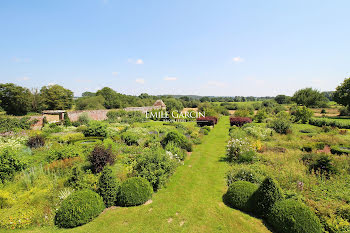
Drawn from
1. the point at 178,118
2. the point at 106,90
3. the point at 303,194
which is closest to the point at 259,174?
the point at 303,194

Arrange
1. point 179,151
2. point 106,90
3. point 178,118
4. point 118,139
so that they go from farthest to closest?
1. point 106,90
2. point 178,118
3. point 118,139
4. point 179,151

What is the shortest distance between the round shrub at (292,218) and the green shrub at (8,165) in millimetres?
8939

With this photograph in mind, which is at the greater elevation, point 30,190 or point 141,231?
point 30,190

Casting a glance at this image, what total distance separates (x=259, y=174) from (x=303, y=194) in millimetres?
1628

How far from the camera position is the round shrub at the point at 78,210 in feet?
14.1

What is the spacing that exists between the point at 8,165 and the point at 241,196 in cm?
841

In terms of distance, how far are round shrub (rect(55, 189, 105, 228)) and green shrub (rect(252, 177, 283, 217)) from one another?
460 centimetres

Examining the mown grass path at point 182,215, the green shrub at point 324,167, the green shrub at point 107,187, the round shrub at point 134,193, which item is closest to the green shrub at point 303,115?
the green shrub at point 324,167

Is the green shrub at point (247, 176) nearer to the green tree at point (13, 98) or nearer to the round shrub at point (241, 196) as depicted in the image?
the round shrub at point (241, 196)

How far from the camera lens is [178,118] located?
30047mm

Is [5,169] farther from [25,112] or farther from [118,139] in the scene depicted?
[25,112]

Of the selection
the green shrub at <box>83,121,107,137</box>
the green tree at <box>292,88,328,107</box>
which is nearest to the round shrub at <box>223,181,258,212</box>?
the green shrub at <box>83,121,107,137</box>

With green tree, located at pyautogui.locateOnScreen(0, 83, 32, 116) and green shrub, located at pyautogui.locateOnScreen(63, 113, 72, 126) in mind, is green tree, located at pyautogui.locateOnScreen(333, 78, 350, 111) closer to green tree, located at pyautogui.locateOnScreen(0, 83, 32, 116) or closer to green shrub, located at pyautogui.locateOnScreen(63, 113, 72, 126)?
green shrub, located at pyautogui.locateOnScreen(63, 113, 72, 126)

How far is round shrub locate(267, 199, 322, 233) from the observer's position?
3795mm
